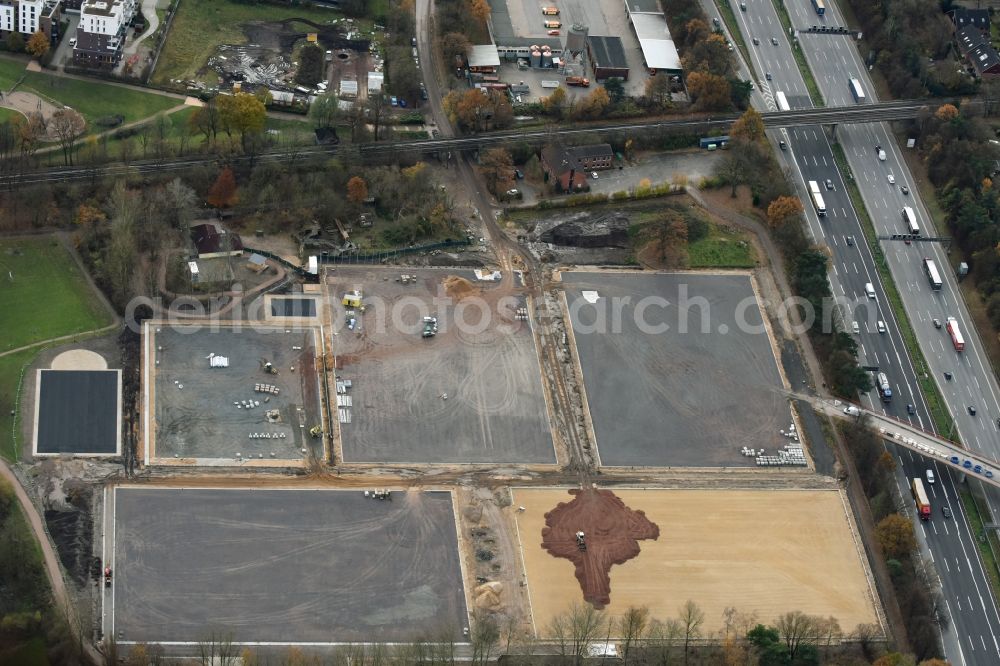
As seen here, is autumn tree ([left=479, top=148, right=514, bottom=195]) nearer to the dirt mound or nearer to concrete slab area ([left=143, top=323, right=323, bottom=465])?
the dirt mound

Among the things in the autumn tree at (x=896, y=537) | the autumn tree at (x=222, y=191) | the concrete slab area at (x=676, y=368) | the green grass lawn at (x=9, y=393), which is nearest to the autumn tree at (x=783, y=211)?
the concrete slab area at (x=676, y=368)

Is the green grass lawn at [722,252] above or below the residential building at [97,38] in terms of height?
below

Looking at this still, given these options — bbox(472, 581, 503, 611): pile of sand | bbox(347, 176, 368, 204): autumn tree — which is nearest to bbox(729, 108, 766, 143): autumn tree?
bbox(347, 176, 368, 204): autumn tree

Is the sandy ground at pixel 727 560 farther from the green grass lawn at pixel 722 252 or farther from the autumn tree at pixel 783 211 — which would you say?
the autumn tree at pixel 783 211

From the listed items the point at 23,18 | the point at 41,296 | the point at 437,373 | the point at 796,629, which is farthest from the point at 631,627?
the point at 23,18

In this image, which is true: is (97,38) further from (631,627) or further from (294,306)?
(631,627)

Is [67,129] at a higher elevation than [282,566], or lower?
higher
